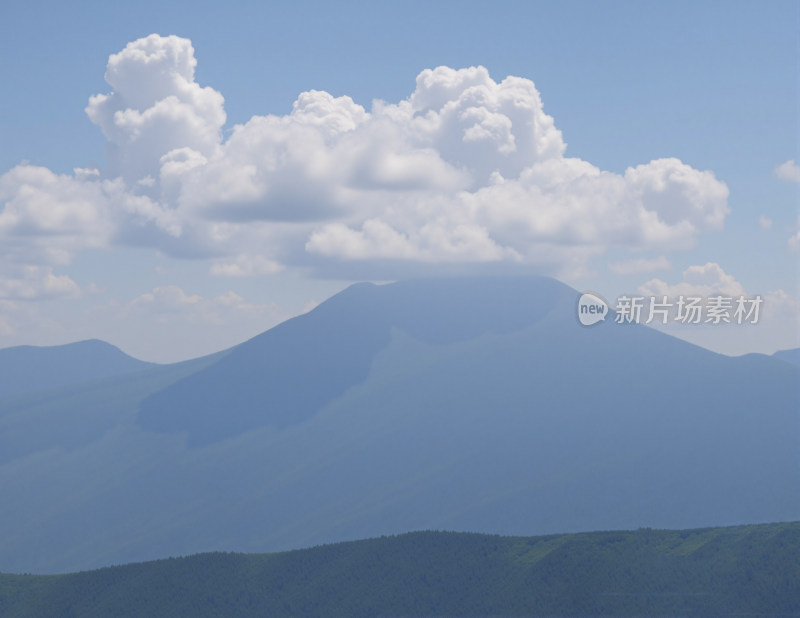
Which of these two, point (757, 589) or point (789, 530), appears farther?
point (789, 530)

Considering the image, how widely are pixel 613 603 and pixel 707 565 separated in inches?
965

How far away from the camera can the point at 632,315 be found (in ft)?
478

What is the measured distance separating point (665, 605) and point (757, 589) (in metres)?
19.0

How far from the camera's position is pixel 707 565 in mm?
195000

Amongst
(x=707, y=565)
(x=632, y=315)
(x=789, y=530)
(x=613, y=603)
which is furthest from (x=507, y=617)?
(x=632, y=315)

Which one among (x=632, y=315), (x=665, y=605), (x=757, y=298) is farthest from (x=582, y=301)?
(x=665, y=605)

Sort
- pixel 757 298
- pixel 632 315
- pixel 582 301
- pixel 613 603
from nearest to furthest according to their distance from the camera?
pixel 757 298 → pixel 632 315 → pixel 582 301 → pixel 613 603

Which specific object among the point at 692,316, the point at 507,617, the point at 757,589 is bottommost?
the point at 507,617

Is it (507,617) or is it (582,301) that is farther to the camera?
(507,617)

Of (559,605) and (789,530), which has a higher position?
(789,530)

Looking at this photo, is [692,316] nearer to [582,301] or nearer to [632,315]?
[632,315]

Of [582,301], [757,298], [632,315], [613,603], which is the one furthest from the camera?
[613,603]

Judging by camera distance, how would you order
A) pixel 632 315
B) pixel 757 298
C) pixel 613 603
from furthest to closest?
pixel 613 603, pixel 632 315, pixel 757 298

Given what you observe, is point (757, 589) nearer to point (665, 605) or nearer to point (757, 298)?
point (665, 605)
